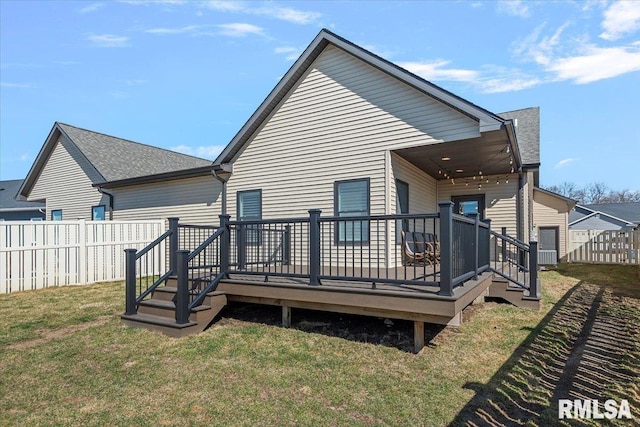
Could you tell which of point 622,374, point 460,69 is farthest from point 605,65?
point 622,374

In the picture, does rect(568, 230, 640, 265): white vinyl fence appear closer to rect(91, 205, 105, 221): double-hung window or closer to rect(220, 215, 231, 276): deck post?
rect(220, 215, 231, 276): deck post

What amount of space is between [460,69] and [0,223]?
13.8 meters

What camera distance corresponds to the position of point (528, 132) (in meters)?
12.6

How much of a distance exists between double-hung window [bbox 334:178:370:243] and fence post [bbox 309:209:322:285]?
2.81 m

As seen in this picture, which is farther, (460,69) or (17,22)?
(460,69)

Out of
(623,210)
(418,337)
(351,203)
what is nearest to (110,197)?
(351,203)

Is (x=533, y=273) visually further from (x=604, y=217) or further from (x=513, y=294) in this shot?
(x=604, y=217)

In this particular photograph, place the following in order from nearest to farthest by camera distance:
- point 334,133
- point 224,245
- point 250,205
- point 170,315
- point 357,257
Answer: point 170,315
point 224,245
point 357,257
point 334,133
point 250,205

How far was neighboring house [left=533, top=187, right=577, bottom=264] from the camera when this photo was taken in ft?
54.4

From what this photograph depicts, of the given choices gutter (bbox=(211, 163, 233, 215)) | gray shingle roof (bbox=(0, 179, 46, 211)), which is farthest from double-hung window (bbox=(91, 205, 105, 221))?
gray shingle roof (bbox=(0, 179, 46, 211))

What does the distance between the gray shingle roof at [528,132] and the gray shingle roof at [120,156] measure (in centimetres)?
1323

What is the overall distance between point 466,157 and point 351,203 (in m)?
2.93

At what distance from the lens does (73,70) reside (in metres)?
11.9

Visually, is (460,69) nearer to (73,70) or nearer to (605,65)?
(605,65)
